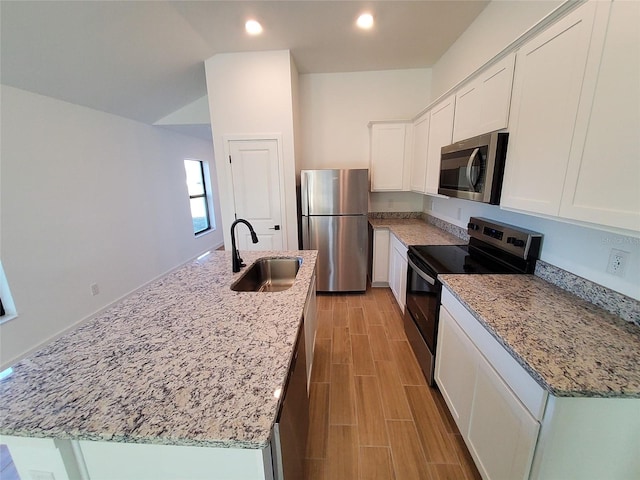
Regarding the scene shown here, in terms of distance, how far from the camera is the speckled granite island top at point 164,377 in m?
0.64

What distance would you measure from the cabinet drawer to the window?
5.14 meters

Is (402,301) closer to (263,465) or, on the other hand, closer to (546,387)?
(546,387)

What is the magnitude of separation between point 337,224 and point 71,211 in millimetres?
3025

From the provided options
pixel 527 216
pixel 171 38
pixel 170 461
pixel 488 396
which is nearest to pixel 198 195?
pixel 171 38

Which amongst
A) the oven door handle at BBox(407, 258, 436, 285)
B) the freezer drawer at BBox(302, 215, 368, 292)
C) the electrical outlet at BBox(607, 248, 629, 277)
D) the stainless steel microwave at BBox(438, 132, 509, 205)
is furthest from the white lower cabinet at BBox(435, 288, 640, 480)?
the freezer drawer at BBox(302, 215, 368, 292)

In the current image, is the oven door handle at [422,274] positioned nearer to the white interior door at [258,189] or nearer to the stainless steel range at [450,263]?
the stainless steel range at [450,263]

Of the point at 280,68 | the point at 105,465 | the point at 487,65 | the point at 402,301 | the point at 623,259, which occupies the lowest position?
the point at 402,301

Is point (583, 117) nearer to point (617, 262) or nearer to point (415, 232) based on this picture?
point (617, 262)

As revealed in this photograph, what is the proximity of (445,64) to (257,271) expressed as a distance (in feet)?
10.8

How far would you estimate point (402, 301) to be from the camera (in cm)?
274

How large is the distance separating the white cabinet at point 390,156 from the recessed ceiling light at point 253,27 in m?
1.65

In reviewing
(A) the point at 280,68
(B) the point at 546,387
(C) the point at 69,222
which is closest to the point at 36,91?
(C) the point at 69,222

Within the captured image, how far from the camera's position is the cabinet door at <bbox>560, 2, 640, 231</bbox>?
0.87 metres

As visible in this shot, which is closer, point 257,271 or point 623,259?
point 623,259
